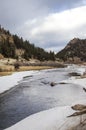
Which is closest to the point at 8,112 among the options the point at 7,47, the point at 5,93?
the point at 5,93

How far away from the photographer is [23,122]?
23609mm

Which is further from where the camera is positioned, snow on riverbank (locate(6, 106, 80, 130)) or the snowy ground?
snow on riverbank (locate(6, 106, 80, 130))

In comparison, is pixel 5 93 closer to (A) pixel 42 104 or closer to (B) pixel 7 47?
(A) pixel 42 104

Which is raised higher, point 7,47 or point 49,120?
point 7,47

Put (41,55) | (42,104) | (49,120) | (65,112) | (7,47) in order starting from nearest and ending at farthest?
1. (49,120)
2. (65,112)
3. (42,104)
4. (7,47)
5. (41,55)

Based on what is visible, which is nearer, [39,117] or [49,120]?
[49,120]

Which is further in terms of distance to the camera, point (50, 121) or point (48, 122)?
point (50, 121)

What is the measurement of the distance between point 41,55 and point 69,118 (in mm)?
177440

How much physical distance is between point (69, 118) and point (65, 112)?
3.11 m

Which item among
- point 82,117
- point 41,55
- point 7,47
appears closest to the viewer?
point 82,117

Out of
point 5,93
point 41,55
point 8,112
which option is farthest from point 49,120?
point 41,55

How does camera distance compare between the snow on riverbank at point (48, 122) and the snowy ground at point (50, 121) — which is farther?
the snow on riverbank at point (48, 122)

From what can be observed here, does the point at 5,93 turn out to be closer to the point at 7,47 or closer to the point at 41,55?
the point at 7,47

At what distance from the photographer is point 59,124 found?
835 inches
